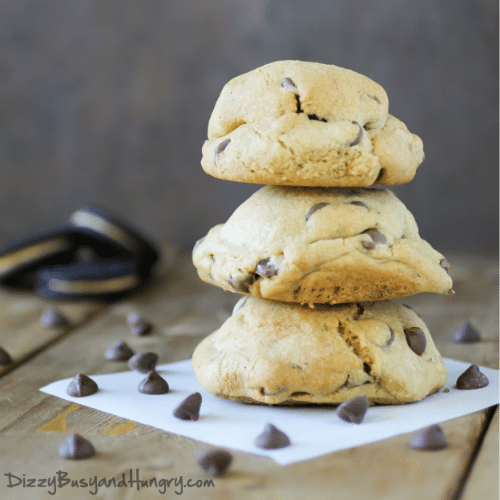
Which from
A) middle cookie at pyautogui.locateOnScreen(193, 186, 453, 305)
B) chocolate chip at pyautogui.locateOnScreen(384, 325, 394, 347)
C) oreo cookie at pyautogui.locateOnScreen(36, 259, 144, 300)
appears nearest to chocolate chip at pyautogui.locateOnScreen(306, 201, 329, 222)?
middle cookie at pyautogui.locateOnScreen(193, 186, 453, 305)

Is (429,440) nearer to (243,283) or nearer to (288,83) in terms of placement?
(243,283)

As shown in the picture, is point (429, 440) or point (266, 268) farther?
point (266, 268)

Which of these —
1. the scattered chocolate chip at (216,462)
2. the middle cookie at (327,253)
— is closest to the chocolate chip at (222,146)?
the middle cookie at (327,253)

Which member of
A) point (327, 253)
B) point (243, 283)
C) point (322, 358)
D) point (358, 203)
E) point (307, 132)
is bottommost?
point (322, 358)

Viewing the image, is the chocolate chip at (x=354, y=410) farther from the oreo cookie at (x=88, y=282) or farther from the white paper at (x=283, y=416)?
the oreo cookie at (x=88, y=282)

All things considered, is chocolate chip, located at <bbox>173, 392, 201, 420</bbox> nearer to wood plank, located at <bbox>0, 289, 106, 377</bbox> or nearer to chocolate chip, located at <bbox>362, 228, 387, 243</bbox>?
chocolate chip, located at <bbox>362, 228, 387, 243</bbox>

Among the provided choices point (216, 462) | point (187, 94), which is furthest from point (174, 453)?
point (187, 94)
